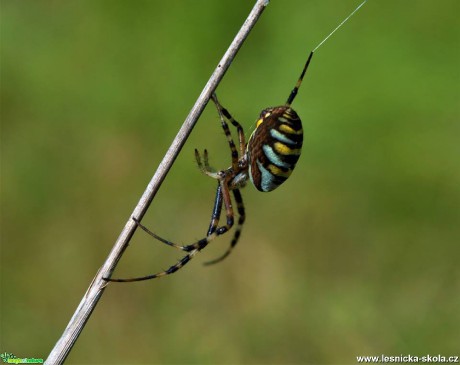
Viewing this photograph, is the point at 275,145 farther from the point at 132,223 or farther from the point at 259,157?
the point at 132,223

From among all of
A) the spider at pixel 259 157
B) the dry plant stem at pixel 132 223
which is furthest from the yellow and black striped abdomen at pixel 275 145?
the dry plant stem at pixel 132 223

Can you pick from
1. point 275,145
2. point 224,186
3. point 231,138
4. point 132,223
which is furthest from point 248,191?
point 132,223

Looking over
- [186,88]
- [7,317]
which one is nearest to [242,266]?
[186,88]

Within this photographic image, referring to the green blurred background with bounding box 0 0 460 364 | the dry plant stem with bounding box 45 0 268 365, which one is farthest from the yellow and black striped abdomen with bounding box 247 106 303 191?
the green blurred background with bounding box 0 0 460 364

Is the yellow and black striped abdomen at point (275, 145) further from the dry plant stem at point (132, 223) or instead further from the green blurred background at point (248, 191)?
the green blurred background at point (248, 191)

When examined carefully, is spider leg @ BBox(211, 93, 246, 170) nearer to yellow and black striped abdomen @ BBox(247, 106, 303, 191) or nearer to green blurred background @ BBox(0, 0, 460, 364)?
yellow and black striped abdomen @ BBox(247, 106, 303, 191)

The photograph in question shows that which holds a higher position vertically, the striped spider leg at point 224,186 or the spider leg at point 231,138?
the spider leg at point 231,138
